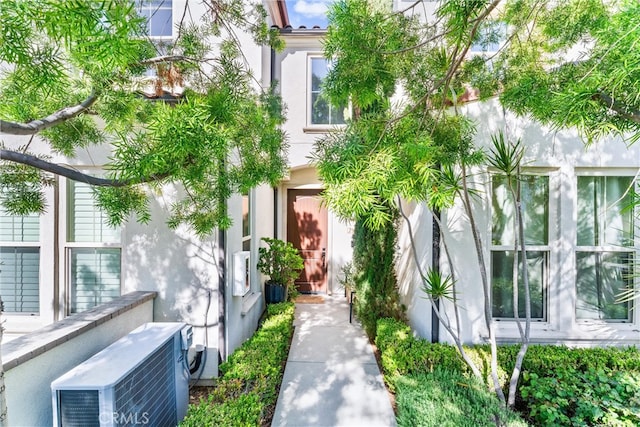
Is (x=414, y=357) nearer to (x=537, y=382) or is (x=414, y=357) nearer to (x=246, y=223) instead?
(x=537, y=382)

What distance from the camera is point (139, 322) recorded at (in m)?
3.65

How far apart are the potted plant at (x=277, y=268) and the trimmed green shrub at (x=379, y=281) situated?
6.53ft

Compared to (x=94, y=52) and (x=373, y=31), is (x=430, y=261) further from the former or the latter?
(x=94, y=52)

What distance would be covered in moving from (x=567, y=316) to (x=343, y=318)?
3830 millimetres

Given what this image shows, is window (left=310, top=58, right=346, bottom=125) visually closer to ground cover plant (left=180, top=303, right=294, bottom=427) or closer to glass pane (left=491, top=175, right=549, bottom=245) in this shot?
glass pane (left=491, top=175, right=549, bottom=245)

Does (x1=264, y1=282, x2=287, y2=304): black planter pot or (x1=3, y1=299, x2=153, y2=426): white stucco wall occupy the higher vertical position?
(x1=3, y1=299, x2=153, y2=426): white stucco wall

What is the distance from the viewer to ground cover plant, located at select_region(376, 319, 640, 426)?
8.82ft

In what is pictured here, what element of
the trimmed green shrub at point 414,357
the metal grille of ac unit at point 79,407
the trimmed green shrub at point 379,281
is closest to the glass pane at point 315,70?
the trimmed green shrub at point 379,281

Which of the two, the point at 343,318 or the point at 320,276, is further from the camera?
the point at 320,276

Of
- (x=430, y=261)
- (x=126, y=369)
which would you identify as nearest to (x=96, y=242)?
(x=126, y=369)

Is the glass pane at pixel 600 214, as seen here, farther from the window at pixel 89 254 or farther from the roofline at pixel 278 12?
Answer: the roofline at pixel 278 12

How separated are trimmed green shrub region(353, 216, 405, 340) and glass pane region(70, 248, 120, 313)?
3831mm

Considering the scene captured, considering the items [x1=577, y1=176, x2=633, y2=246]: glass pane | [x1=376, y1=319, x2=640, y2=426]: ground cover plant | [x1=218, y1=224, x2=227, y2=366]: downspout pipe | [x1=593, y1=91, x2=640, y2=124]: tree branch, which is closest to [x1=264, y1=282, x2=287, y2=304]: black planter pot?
[x1=218, y1=224, x2=227, y2=366]: downspout pipe

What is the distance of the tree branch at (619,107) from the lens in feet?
5.72
